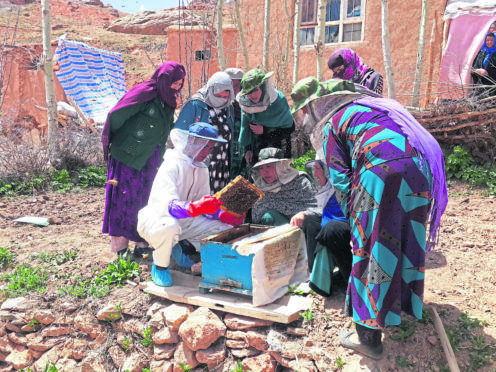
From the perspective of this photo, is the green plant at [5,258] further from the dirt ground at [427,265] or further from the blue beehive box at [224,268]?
the blue beehive box at [224,268]

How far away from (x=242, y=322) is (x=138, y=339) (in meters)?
1.06

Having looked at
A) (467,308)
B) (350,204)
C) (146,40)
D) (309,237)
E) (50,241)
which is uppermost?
(146,40)

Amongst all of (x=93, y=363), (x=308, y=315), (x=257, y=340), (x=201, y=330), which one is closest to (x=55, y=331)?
(x=93, y=363)

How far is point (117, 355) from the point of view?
3439 millimetres

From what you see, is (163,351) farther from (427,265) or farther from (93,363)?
(427,265)

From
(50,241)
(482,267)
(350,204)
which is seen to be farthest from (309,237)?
(50,241)

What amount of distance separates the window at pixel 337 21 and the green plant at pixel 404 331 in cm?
852

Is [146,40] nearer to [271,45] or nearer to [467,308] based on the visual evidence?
[271,45]

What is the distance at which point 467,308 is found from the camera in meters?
3.04

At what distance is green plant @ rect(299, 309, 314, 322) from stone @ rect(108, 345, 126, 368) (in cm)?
160

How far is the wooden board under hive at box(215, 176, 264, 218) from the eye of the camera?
3.19 m

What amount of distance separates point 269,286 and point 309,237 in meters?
0.55

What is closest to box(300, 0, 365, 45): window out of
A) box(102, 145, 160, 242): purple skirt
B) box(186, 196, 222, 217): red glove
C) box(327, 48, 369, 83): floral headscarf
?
box(327, 48, 369, 83): floral headscarf

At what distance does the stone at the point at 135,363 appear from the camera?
10.8 ft
